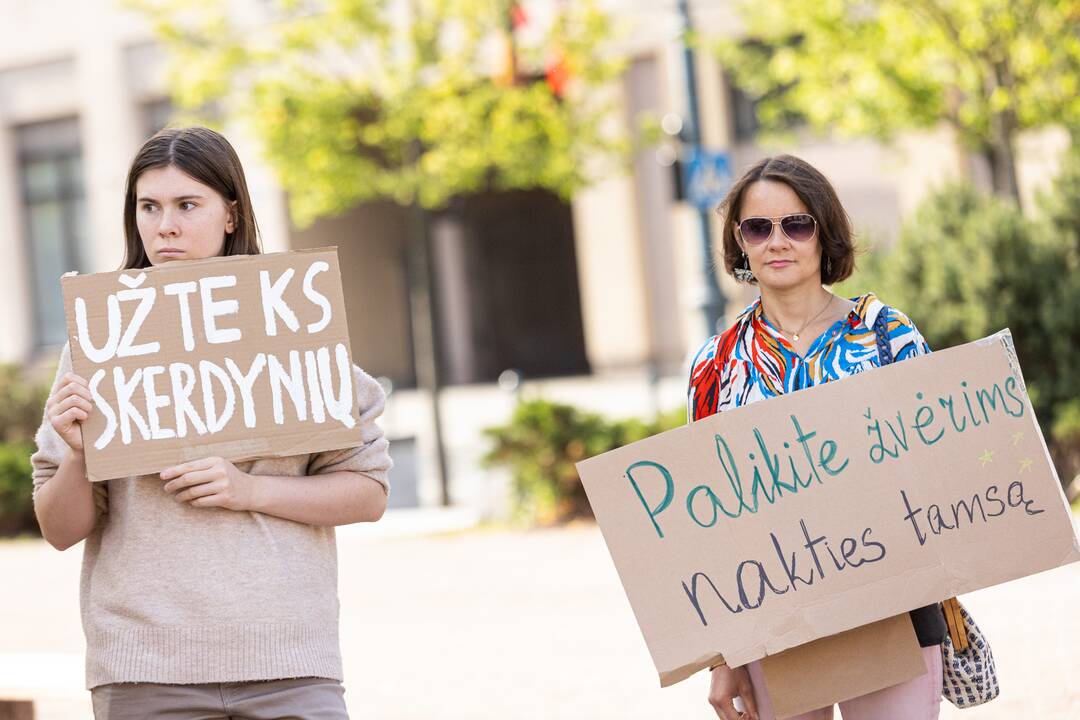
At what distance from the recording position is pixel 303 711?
282cm

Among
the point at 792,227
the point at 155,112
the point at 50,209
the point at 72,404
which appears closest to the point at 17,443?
the point at 155,112

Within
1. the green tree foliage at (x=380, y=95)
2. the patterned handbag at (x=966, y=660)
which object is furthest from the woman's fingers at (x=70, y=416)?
the green tree foliage at (x=380, y=95)

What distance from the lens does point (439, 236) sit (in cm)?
2711

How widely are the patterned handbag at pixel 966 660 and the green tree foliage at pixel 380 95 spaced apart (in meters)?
11.8

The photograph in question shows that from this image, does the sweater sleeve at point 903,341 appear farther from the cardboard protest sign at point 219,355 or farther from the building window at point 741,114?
the building window at point 741,114

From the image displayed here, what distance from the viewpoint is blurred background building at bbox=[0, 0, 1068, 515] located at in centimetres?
2391

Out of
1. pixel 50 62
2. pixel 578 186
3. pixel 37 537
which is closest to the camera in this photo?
pixel 37 537

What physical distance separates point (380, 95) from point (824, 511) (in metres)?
12.8

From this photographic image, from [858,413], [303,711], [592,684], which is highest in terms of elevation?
[858,413]

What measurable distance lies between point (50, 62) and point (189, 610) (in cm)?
2695

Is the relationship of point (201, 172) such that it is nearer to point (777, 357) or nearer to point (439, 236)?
point (777, 357)

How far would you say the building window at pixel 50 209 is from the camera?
92.1ft

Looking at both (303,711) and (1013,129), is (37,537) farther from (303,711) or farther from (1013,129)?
(303,711)

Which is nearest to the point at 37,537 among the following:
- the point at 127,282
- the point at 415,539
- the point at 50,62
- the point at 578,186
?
the point at 415,539
